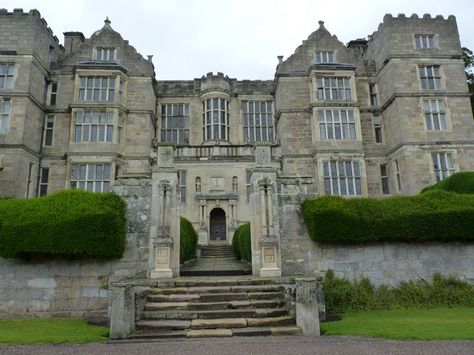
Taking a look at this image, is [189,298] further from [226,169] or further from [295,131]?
[295,131]

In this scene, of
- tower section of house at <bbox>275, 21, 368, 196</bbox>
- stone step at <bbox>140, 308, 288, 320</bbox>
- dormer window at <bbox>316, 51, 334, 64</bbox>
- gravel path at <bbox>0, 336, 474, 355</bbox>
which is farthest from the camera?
dormer window at <bbox>316, 51, 334, 64</bbox>

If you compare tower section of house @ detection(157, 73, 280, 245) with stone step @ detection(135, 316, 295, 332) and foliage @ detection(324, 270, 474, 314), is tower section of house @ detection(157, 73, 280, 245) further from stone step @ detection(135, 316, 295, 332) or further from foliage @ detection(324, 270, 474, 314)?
stone step @ detection(135, 316, 295, 332)

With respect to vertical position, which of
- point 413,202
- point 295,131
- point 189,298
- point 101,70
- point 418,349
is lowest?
point 418,349

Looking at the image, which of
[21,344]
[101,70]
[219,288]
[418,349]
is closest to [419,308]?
[418,349]

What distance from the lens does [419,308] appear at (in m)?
10.4

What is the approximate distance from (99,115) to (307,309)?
20.3m

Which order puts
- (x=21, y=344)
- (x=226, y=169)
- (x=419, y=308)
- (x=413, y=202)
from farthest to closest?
(x=226, y=169)
(x=413, y=202)
(x=419, y=308)
(x=21, y=344)

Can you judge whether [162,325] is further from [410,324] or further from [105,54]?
[105,54]

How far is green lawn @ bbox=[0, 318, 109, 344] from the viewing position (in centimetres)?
720

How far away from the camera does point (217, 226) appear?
76.7ft

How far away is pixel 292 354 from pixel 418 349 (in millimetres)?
2237

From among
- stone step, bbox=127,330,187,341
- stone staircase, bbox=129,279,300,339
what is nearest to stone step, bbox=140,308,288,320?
stone staircase, bbox=129,279,300,339

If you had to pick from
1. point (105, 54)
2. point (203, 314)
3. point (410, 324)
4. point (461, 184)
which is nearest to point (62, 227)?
point (203, 314)

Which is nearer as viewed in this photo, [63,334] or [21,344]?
[21,344]
